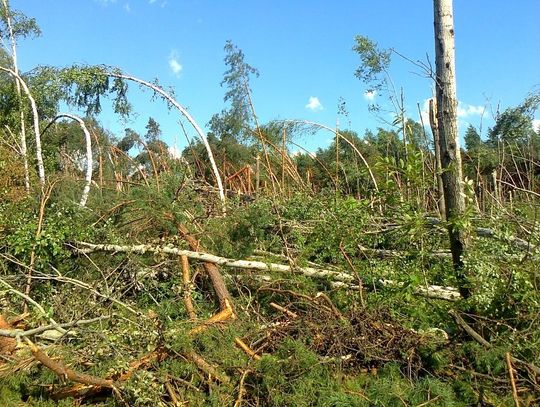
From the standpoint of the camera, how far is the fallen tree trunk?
4.29 metres

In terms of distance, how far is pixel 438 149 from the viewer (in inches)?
172

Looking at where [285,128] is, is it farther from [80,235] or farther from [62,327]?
[62,327]

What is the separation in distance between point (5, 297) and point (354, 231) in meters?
2.93

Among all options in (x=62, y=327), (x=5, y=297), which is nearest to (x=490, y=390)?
(x=62, y=327)

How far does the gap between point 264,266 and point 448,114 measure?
6.45 feet

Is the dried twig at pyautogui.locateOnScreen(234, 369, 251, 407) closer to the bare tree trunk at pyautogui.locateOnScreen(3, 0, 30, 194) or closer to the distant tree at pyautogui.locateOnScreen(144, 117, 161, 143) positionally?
the bare tree trunk at pyautogui.locateOnScreen(3, 0, 30, 194)

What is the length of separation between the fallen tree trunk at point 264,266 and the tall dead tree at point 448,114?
344 millimetres

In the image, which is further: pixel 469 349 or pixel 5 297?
pixel 5 297

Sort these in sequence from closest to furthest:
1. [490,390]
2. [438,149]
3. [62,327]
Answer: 1. [490,390]
2. [62,327]
3. [438,149]

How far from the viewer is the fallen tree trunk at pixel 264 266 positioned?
14.1 ft

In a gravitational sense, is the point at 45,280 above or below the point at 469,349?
above

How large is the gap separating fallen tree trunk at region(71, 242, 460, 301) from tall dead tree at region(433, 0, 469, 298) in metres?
0.34

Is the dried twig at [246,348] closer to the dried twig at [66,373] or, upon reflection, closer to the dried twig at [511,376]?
the dried twig at [66,373]

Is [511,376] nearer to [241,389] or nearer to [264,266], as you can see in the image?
[241,389]
